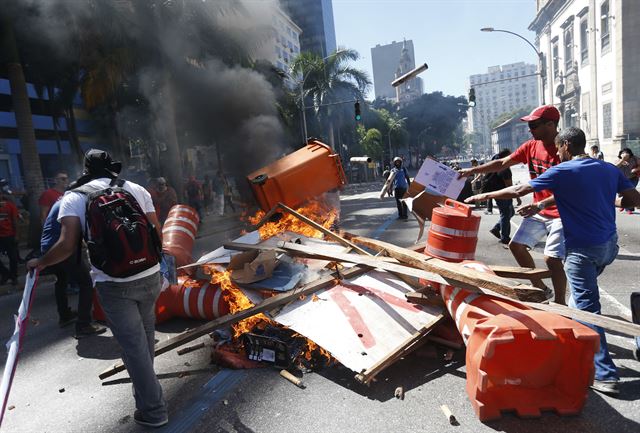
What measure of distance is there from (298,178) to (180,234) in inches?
70.6

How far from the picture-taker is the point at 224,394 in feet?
10.3

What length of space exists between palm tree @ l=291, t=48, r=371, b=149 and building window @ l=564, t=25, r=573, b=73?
17319 millimetres

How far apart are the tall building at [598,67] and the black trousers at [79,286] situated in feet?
92.2

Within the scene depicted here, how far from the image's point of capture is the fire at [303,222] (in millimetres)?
6067

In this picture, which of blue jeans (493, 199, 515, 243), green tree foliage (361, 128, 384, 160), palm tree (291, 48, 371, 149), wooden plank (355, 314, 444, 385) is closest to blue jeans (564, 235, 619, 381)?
wooden plank (355, 314, 444, 385)

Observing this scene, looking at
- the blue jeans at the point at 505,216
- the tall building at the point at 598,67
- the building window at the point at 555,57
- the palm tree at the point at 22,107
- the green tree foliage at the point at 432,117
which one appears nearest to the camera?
the blue jeans at the point at 505,216

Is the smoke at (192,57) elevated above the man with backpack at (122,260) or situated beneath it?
elevated above

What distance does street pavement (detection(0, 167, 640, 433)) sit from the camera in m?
2.63

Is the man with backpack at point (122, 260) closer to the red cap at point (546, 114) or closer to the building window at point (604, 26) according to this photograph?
the red cap at point (546, 114)

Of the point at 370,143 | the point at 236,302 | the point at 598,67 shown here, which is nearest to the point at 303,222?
the point at 236,302

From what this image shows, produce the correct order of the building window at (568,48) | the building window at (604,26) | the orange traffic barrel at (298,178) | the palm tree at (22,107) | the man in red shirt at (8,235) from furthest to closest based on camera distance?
the building window at (568,48) → the building window at (604,26) → the palm tree at (22,107) → the man in red shirt at (8,235) → the orange traffic barrel at (298,178)

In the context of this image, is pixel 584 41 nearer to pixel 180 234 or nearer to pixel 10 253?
pixel 180 234

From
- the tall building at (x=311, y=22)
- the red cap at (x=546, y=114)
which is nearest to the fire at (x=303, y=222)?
the red cap at (x=546, y=114)

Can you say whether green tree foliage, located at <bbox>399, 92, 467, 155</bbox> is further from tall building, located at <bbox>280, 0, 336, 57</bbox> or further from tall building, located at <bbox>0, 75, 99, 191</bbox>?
tall building, located at <bbox>0, 75, 99, 191</bbox>
